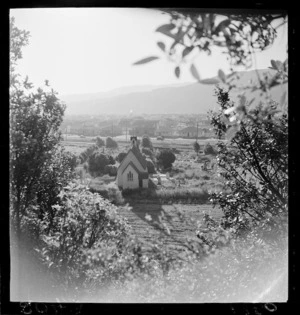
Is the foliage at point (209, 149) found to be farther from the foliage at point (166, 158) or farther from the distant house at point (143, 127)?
the distant house at point (143, 127)

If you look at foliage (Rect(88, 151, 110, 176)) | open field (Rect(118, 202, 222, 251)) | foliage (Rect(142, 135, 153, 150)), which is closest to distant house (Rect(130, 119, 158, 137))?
foliage (Rect(142, 135, 153, 150))

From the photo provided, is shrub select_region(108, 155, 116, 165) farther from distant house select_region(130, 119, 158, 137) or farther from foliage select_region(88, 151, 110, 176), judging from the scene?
distant house select_region(130, 119, 158, 137)

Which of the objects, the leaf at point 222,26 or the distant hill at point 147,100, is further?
the distant hill at point 147,100

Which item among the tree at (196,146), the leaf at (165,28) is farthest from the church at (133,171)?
the leaf at (165,28)

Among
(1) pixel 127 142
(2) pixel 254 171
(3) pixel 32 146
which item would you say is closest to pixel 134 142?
(1) pixel 127 142

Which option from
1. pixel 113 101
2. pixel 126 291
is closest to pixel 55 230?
pixel 126 291
